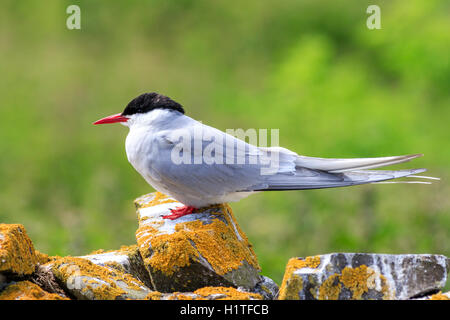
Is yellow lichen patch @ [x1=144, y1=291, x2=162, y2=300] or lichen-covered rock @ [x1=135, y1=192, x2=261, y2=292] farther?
lichen-covered rock @ [x1=135, y1=192, x2=261, y2=292]

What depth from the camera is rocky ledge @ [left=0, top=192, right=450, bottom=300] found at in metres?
3.20

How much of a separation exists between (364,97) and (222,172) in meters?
8.15

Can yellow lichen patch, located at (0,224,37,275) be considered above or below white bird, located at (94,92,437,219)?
below

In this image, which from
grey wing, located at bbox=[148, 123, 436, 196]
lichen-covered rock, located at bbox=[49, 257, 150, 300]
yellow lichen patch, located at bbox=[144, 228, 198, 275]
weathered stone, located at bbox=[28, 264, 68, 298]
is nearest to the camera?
lichen-covered rock, located at bbox=[49, 257, 150, 300]

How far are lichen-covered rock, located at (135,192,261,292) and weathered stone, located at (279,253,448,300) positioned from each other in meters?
0.52

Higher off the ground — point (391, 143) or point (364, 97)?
point (364, 97)

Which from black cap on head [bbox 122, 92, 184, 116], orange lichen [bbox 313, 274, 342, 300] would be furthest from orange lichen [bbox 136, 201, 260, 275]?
black cap on head [bbox 122, 92, 184, 116]

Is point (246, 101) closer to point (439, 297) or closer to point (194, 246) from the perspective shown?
point (194, 246)

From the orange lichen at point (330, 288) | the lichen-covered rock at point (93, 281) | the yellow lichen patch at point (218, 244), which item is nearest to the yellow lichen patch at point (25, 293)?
the lichen-covered rock at point (93, 281)

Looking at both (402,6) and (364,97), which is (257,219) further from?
(402,6)

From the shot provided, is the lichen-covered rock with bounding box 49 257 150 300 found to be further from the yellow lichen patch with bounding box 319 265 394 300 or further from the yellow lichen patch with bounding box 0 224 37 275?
the yellow lichen patch with bounding box 319 265 394 300
